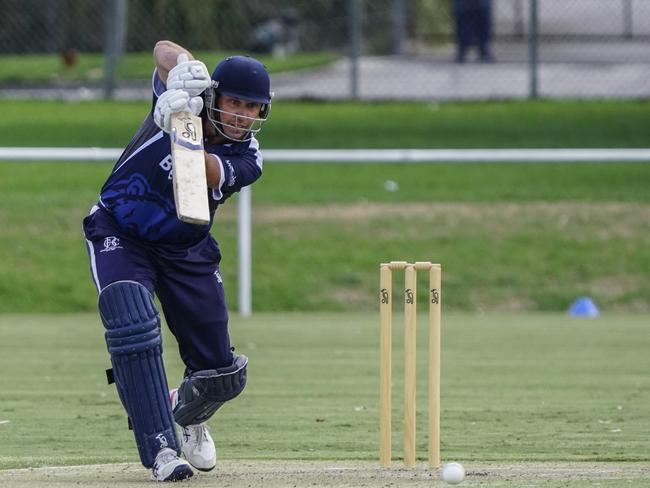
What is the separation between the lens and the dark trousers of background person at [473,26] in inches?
664

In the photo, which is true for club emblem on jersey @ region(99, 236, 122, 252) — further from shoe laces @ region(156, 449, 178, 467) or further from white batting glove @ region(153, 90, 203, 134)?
shoe laces @ region(156, 449, 178, 467)

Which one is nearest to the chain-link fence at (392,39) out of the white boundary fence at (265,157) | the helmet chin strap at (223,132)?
the white boundary fence at (265,157)

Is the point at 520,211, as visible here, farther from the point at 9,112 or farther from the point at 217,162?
the point at 217,162

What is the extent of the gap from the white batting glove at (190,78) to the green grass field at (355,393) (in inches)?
56.5

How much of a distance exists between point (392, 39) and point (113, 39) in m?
3.30

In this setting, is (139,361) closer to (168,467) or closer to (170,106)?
(168,467)

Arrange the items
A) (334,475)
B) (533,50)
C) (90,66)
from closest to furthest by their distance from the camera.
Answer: (334,475)
(533,50)
(90,66)

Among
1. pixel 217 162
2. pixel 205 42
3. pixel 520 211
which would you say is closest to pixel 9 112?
pixel 205 42

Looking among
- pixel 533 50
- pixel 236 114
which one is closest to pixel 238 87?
pixel 236 114

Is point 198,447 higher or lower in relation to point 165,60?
lower

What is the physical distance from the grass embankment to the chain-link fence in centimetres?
72

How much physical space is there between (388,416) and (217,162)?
112cm

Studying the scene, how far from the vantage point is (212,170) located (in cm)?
528

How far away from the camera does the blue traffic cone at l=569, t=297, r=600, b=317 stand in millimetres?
11855
